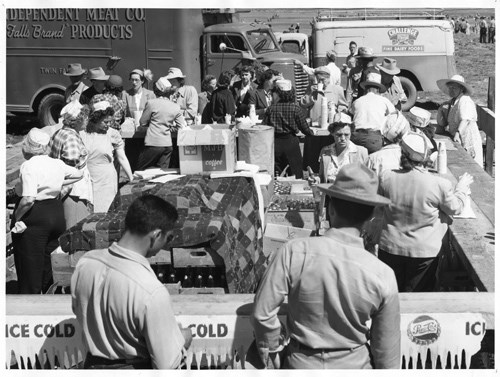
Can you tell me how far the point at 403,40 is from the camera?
64.3ft

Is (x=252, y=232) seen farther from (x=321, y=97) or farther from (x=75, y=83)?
(x=75, y=83)

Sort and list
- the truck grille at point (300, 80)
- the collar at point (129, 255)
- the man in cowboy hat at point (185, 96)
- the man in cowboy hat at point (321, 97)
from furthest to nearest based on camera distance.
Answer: the truck grille at point (300, 80), the man in cowboy hat at point (185, 96), the man in cowboy hat at point (321, 97), the collar at point (129, 255)

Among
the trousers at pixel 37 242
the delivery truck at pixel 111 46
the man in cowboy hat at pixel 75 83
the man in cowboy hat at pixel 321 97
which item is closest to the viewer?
the trousers at pixel 37 242

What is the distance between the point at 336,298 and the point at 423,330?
1.03m

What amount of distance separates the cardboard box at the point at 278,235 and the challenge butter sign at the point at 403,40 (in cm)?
1297

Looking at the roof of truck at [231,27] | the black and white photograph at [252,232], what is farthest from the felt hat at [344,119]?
the roof of truck at [231,27]

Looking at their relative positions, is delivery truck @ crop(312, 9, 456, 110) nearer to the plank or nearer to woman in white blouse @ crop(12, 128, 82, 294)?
woman in white blouse @ crop(12, 128, 82, 294)

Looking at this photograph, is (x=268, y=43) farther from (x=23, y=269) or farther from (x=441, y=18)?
(x=23, y=269)

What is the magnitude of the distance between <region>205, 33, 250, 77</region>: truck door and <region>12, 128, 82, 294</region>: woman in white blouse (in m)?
10.2

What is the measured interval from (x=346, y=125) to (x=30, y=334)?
11.8 feet

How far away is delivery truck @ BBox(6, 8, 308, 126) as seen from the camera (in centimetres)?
1598

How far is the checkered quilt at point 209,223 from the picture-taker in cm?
592

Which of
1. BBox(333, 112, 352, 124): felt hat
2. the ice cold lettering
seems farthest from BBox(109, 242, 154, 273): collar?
BBox(333, 112, 352, 124): felt hat

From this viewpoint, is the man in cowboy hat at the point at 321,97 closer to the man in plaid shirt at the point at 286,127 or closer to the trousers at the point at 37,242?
the man in plaid shirt at the point at 286,127
